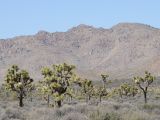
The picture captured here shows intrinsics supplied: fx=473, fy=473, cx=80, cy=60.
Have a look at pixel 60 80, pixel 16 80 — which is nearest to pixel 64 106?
pixel 60 80

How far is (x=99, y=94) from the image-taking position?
67.6m

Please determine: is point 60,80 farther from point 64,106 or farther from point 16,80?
point 16,80

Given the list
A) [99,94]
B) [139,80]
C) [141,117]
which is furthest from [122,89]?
[141,117]

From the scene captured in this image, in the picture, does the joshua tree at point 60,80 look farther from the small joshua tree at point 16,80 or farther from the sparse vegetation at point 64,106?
the small joshua tree at point 16,80

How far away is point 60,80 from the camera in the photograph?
36.8 metres

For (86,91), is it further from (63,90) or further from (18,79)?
(63,90)

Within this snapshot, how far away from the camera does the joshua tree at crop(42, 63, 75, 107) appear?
119 ft

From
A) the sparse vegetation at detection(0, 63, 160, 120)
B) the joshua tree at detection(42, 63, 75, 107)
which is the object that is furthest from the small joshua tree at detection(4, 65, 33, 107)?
the joshua tree at detection(42, 63, 75, 107)

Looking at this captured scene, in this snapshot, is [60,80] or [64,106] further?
[60,80]

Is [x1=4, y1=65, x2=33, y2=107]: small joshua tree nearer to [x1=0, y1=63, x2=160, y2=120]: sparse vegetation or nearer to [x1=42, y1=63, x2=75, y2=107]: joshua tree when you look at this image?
[x1=0, y1=63, x2=160, y2=120]: sparse vegetation

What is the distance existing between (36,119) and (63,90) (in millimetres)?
17507

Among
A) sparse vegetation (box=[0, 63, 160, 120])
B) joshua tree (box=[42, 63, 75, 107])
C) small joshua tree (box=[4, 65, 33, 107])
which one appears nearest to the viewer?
sparse vegetation (box=[0, 63, 160, 120])

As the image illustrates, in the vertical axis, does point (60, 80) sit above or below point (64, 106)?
above

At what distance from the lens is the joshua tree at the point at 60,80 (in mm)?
36219
